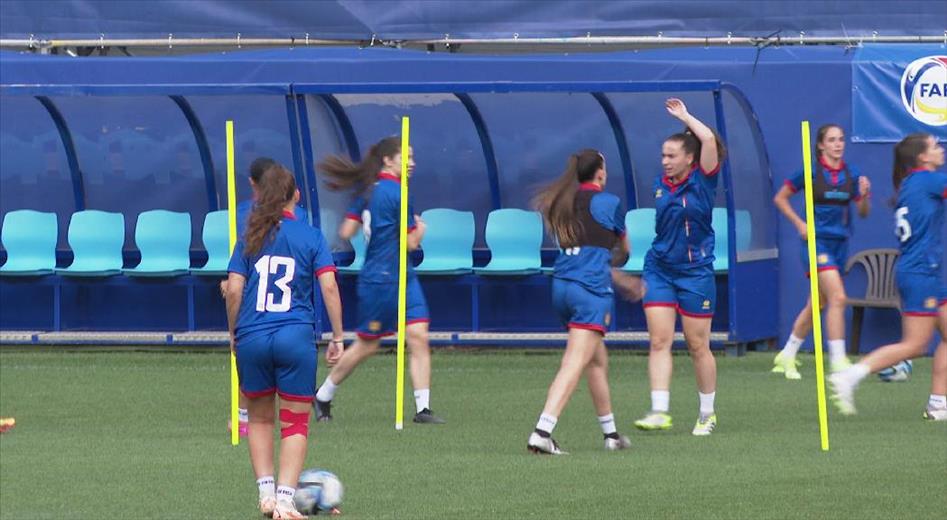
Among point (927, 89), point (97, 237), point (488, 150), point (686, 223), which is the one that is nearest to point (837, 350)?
point (686, 223)

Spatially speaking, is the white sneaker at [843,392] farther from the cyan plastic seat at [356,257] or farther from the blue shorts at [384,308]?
the cyan plastic seat at [356,257]

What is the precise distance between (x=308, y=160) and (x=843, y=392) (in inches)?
255

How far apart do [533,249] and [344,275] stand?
1861 mm

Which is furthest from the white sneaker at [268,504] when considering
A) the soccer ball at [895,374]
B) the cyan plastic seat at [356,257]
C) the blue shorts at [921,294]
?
the cyan plastic seat at [356,257]

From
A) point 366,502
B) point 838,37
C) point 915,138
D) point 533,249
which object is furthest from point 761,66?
point 366,502

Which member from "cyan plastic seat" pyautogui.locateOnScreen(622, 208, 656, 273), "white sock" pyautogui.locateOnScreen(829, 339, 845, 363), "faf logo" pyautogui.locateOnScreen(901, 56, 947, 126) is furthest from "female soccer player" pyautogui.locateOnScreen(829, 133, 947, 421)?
"cyan plastic seat" pyautogui.locateOnScreen(622, 208, 656, 273)

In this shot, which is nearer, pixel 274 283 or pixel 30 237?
pixel 274 283

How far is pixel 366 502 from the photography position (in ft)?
30.3

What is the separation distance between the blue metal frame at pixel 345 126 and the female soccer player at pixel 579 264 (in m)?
7.36

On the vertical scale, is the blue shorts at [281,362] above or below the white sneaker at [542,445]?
above

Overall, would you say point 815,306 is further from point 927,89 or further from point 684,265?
point 927,89

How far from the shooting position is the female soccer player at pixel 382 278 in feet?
41.3

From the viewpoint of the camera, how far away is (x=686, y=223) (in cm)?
1155

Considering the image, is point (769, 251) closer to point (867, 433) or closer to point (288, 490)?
point (867, 433)
